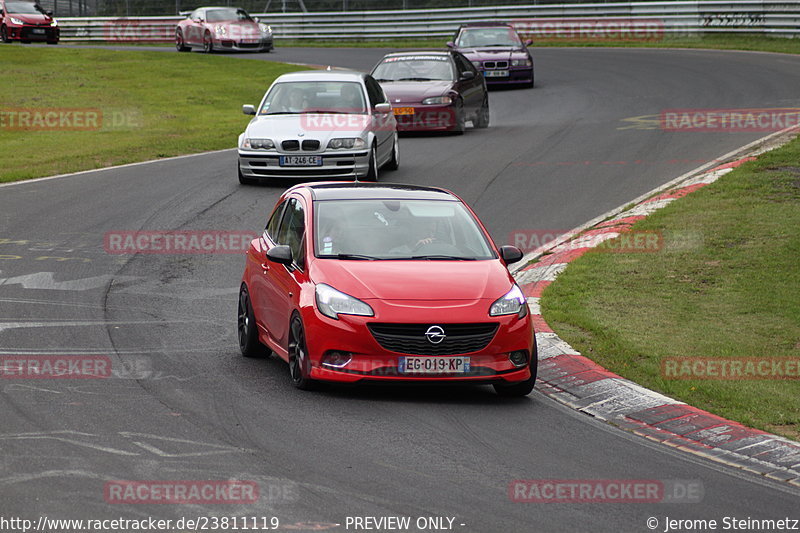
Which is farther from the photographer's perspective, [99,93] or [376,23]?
[376,23]

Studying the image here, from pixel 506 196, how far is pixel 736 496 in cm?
1087

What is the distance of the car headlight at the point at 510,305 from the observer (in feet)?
29.1

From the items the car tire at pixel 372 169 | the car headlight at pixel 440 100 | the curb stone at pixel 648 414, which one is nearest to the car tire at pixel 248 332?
the curb stone at pixel 648 414

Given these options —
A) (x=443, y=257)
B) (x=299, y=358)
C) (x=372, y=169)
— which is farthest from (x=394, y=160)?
(x=299, y=358)

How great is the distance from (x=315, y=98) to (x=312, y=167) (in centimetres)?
168

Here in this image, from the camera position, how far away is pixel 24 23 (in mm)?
49031

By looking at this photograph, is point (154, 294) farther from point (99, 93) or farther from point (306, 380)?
point (99, 93)

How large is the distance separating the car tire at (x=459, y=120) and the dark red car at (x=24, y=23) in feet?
→ 100

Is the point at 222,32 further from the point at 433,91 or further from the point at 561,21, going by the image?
the point at 433,91

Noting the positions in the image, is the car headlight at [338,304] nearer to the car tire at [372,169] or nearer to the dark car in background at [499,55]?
the car tire at [372,169]

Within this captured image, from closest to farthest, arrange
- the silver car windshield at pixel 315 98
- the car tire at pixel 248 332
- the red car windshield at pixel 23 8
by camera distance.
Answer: the car tire at pixel 248 332, the silver car windshield at pixel 315 98, the red car windshield at pixel 23 8

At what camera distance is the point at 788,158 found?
17609mm

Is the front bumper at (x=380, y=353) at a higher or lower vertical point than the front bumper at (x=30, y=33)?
higher

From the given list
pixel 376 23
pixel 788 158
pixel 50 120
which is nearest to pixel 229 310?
pixel 788 158
